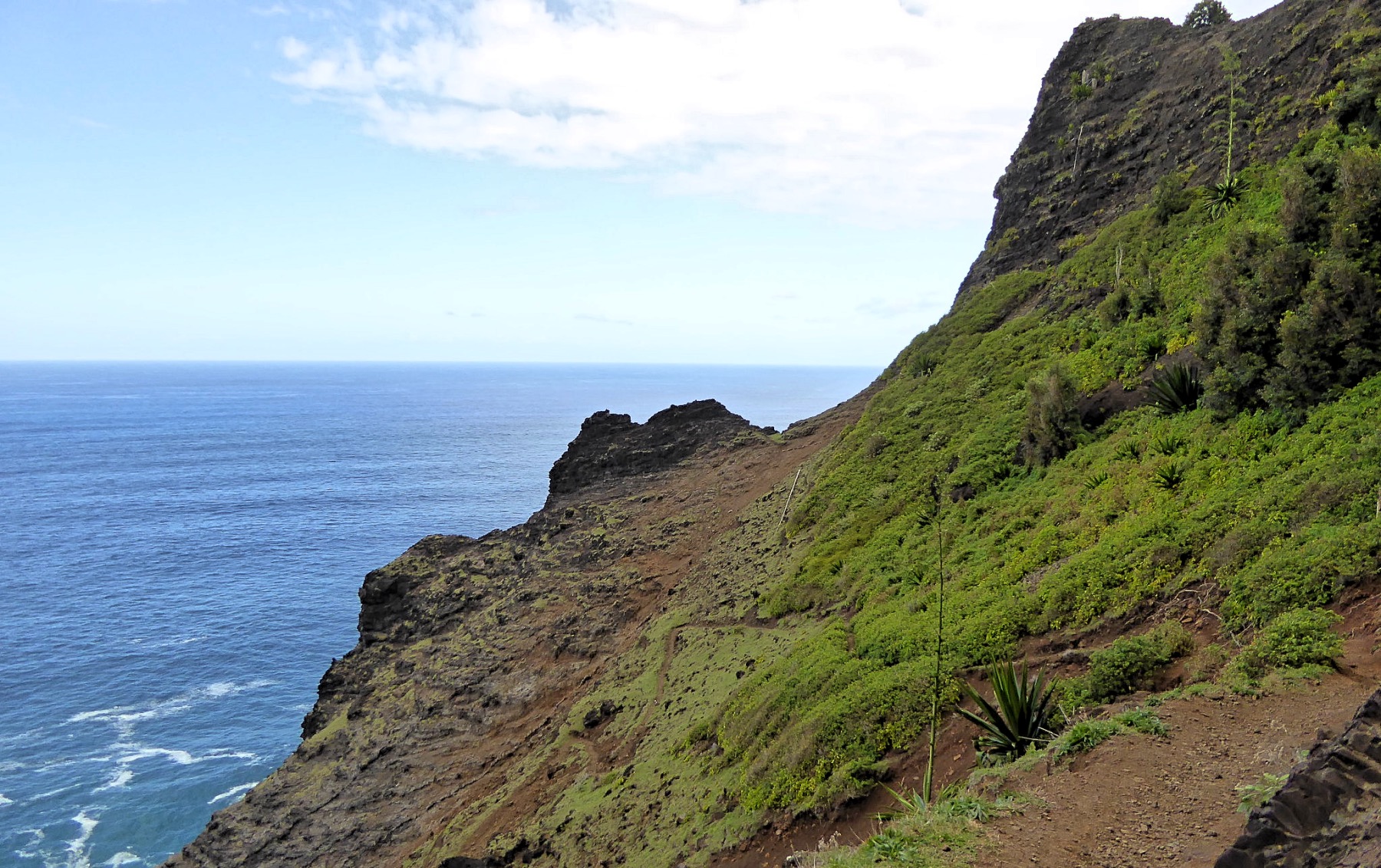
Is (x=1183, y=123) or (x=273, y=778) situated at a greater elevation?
(x=1183, y=123)

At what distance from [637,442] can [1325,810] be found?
4026 centimetres

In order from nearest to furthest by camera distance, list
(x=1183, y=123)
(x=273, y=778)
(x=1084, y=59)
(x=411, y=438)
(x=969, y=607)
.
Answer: (x=969, y=607) → (x=273, y=778) → (x=1183, y=123) → (x=1084, y=59) → (x=411, y=438)

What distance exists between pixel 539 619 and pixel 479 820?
35.9 ft

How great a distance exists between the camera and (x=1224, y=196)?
2192cm

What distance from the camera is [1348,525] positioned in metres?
9.80

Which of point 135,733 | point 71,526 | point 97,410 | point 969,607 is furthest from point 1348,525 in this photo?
point 97,410

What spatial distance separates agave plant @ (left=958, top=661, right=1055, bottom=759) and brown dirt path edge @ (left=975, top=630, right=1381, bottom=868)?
1.03 meters

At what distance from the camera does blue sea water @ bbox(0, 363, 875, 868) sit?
112 feet

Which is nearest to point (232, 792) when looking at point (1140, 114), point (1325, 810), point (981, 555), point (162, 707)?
point (162, 707)

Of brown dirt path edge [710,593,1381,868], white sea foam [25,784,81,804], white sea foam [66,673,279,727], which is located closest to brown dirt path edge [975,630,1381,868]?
brown dirt path edge [710,593,1381,868]

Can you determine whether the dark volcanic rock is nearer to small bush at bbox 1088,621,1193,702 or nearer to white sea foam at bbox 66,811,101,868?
white sea foam at bbox 66,811,101,868

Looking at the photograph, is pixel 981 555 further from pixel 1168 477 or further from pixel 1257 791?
pixel 1257 791

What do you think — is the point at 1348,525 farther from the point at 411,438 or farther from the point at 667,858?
the point at 411,438

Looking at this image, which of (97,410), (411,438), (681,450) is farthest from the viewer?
(97,410)
